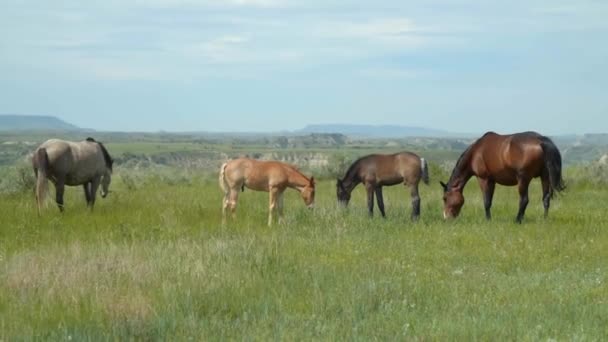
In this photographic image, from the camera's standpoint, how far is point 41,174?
52.4 ft

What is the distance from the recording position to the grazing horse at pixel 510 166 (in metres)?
14.9

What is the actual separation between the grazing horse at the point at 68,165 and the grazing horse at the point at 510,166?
304 inches

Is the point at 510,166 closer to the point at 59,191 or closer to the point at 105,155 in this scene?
the point at 105,155

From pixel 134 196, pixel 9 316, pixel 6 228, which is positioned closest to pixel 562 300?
pixel 9 316

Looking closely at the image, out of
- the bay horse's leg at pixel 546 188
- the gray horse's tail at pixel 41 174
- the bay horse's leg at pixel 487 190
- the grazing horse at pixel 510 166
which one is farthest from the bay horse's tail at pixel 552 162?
the gray horse's tail at pixel 41 174

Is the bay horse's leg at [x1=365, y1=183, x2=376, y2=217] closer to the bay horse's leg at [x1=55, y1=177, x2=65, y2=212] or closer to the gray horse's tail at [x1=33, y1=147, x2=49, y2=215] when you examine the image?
the bay horse's leg at [x1=55, y1=177, x2=65, y2=212]

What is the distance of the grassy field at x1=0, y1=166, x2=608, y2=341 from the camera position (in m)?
7.45

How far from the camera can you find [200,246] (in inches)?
453

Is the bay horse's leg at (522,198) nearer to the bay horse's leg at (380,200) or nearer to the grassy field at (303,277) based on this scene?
the grassy field at (303,277)

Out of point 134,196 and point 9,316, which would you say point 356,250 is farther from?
point 134,196

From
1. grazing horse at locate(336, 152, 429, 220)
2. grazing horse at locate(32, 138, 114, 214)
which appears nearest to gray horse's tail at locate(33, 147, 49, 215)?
grazing horse at locate(32, 138, 114, 214)

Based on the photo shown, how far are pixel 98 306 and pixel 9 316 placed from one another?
851mm

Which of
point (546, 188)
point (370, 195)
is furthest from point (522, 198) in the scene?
point (370, 195)

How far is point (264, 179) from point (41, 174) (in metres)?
4.49
